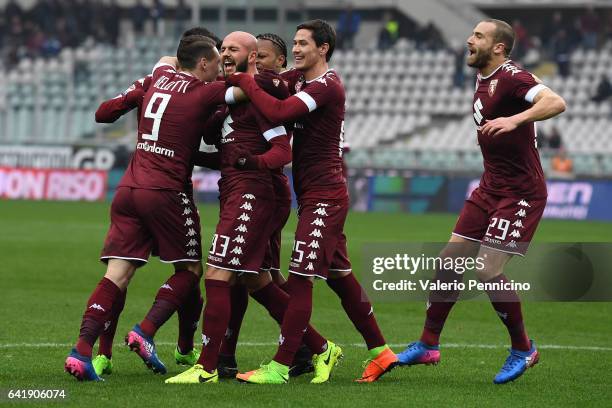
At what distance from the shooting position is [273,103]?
750 cm

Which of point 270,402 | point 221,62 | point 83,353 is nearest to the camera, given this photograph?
point 270,402

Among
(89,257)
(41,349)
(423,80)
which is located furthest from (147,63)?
(41,349)

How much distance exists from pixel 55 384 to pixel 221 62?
2282 millimetres

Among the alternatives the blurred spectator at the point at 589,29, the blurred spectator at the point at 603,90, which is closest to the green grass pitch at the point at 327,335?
the blurred spectator at the point at 603,90

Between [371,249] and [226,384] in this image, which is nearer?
[226,384]

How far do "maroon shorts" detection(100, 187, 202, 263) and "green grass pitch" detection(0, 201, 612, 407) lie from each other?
0.80 meters

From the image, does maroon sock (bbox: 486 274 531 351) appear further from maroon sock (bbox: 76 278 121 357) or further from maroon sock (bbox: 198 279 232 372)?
maroon sock (bbox: 76 278 121 357)

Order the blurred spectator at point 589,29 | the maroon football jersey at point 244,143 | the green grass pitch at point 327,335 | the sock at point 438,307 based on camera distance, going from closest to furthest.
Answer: the green grass pitch at point 327,335
the maroon football jersey at point 244,143
the sock at point 438,307
the blurred spectator at point 589,29

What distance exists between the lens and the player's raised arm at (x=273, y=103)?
7.49m

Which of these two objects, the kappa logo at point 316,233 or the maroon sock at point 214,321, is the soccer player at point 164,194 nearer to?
the maroon sock at point 214,321

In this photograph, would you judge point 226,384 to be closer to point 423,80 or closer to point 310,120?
point 310,120

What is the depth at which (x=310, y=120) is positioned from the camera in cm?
791

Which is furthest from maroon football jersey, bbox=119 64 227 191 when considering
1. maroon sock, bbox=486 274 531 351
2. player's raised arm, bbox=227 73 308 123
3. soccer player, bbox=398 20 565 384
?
maroon sock, bbox=486 274 531 351

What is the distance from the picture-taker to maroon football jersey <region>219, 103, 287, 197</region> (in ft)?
25.4
